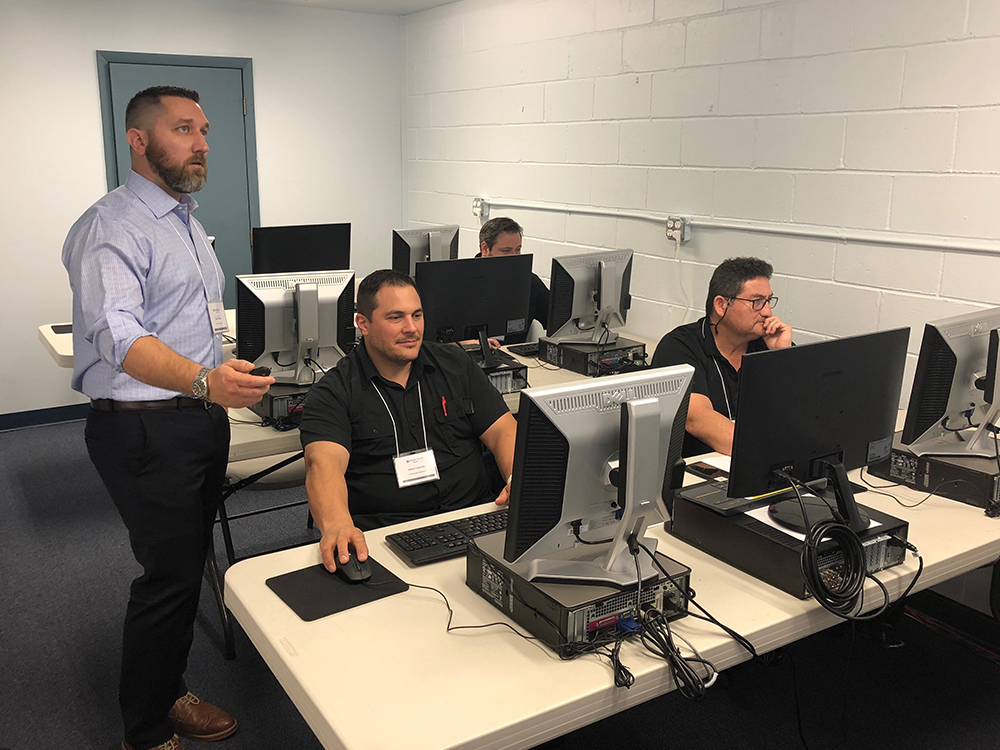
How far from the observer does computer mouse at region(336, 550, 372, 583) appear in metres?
1.61

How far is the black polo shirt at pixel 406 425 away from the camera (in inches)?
85.1

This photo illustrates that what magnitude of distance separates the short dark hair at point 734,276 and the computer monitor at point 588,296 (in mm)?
813

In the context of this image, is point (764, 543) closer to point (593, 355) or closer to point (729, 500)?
point (729, 500)

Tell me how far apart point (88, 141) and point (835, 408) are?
15.2 feet

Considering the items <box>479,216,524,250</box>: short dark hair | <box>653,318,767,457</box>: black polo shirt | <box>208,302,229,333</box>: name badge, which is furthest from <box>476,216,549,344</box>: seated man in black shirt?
<box>208,302,229,333</box>: name badge

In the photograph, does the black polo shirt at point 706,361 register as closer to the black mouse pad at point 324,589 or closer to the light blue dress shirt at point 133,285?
the black mouse pad at point 324,589

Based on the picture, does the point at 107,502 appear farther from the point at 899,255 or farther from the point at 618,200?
the point at 899,255

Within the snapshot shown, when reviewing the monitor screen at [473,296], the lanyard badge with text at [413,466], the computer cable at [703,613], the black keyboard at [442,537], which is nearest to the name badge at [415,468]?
the lanyard badge with text at [413,466]

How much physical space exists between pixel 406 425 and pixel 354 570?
0.65m

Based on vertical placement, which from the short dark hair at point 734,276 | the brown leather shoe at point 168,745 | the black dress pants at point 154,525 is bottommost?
the brown leather shoe at point 168,745

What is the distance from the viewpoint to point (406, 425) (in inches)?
87.4

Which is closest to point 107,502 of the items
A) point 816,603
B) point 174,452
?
point 174,452

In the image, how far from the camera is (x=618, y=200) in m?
4.14

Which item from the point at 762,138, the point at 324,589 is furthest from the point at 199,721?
the point at 762,138
